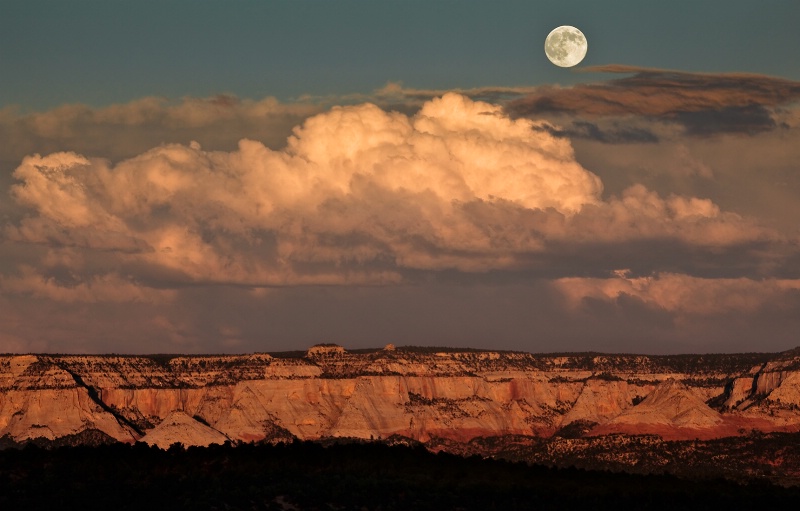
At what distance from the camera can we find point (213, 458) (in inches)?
3076

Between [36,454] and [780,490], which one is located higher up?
[36,454]

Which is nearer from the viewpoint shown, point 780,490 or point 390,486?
point 390,486

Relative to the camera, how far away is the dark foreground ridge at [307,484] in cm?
6869

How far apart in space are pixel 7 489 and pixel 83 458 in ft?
26.0

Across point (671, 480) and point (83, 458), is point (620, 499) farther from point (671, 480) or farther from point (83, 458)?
point (83, 458)

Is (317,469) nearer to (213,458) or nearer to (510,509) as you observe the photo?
(213,458)

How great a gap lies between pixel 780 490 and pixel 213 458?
113 ft

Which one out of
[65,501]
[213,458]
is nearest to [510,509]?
[213,458]

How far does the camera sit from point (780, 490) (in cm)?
8594

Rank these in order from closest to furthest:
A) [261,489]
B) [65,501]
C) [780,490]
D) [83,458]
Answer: [65,501] < [261,489] < [83,458] < [780,490]

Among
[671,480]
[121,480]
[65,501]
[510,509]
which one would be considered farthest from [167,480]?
[671,480]

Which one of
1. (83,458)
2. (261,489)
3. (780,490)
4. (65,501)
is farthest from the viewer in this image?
(780,490)

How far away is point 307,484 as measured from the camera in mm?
73000

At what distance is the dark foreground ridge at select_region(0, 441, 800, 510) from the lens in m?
68.7
